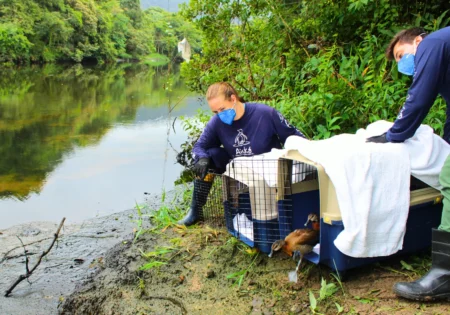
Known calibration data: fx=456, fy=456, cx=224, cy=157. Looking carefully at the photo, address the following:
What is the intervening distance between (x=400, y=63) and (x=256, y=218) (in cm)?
133

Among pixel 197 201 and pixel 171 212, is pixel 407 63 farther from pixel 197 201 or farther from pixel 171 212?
pixel 171 212

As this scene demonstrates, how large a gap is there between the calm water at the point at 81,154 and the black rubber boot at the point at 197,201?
6.42 feet

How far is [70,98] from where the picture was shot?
55.5 ft

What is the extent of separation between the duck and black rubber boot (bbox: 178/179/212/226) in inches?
46.6

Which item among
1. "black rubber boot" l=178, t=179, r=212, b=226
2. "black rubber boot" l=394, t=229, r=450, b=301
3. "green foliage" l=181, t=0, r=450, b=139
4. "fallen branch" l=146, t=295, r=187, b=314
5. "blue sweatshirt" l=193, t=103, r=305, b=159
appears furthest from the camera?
"green foliage" l=181, t=0, r=450, b=139

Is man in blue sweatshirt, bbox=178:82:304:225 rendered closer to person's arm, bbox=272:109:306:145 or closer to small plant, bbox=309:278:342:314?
person's arm, bbox=272:109:306:145

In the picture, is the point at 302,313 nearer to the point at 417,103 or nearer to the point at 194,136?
the point at 417,103

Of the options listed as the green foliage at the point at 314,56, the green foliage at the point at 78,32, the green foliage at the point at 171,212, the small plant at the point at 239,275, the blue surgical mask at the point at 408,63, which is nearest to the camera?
the blue surgical mask at the point at 408,63

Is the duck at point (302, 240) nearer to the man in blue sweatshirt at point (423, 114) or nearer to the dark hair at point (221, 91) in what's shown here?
the man in blue sweatshirt at point (423, 114)

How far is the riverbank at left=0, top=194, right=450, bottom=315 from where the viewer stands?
8.74ft

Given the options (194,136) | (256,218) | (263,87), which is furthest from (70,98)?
(256,218)

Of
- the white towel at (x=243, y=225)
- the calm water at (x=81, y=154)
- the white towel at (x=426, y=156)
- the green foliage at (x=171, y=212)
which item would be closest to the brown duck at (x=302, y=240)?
the white towel at (x=243, y=225)

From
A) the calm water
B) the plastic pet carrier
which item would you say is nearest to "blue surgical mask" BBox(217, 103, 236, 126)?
the plastic pet carrier

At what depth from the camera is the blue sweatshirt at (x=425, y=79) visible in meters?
2.41
